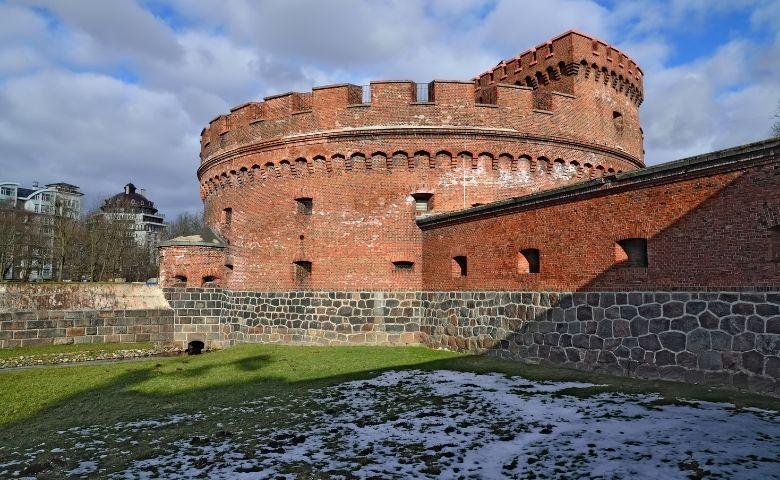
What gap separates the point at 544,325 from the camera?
9984mm

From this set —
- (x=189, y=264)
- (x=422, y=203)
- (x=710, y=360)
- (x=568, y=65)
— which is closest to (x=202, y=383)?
(x=422, y=203)

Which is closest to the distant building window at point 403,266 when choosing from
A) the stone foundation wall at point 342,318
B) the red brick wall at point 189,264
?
the stone foundation wall at point 342,318

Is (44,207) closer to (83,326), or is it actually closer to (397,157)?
(83,326)

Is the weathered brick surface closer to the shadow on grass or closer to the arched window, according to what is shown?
the shadow on grass

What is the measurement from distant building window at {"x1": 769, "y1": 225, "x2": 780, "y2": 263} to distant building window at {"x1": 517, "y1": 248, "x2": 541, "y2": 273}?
4.29 m

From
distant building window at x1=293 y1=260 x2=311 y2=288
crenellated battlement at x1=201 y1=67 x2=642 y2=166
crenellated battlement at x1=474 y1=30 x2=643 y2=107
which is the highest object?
crenellated battlement at x1=474 y1=30 x2=643 y2=107

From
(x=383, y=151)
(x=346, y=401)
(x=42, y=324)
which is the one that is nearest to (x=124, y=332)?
(x=42, y=324)

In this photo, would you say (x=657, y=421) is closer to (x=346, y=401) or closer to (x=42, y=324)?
(x=346, y=401)

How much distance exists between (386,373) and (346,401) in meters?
2.18

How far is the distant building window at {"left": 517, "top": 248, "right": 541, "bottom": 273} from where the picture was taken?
10.7m

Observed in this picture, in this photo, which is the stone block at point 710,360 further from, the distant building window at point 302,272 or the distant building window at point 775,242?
the distant building window at point 302,272

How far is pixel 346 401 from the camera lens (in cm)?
742

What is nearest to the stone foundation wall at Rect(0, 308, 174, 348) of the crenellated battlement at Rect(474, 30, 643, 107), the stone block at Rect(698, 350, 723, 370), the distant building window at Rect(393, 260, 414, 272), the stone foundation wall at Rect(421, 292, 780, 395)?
the distant building window at Rect(393, 260, 414, 272)

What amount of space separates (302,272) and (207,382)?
545 cm
